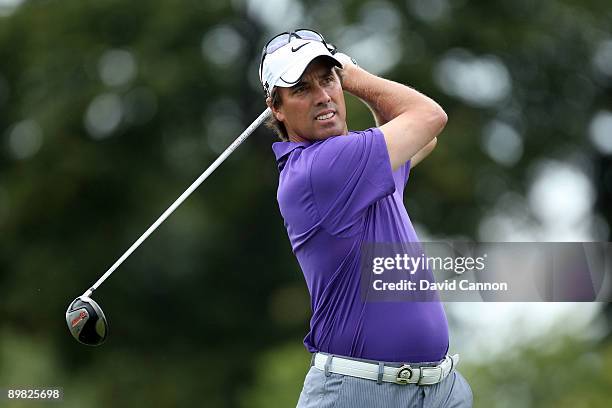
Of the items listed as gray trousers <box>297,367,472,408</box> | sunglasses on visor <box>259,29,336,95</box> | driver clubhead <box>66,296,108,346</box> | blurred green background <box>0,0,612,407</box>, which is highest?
blurred green background <box>0,0,612,407</box>

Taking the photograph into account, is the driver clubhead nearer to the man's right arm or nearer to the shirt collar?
the shirt collar

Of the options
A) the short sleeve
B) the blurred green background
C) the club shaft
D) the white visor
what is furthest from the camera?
the blurred green background

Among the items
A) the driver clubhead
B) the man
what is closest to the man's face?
the man

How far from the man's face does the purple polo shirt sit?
0.41 feet

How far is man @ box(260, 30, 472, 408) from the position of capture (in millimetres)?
3965

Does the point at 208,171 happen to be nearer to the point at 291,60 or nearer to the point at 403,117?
the point at 291,60

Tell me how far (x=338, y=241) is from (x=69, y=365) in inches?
399

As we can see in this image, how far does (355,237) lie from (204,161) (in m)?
9.44

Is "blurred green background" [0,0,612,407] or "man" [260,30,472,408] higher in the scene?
"blurred green background" [0,0,612,407]

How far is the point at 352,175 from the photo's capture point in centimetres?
395

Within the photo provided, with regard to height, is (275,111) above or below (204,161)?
below

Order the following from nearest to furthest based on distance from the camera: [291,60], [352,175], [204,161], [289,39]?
[352,175] < [291,60] < [289,39] < [204,161]

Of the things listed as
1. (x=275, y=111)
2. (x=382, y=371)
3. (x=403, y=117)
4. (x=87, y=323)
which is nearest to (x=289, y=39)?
(x=275, y=111)

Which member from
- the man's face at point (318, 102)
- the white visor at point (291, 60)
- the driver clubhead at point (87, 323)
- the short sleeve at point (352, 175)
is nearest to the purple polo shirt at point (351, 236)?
the short sleeve at point (352, 175)
